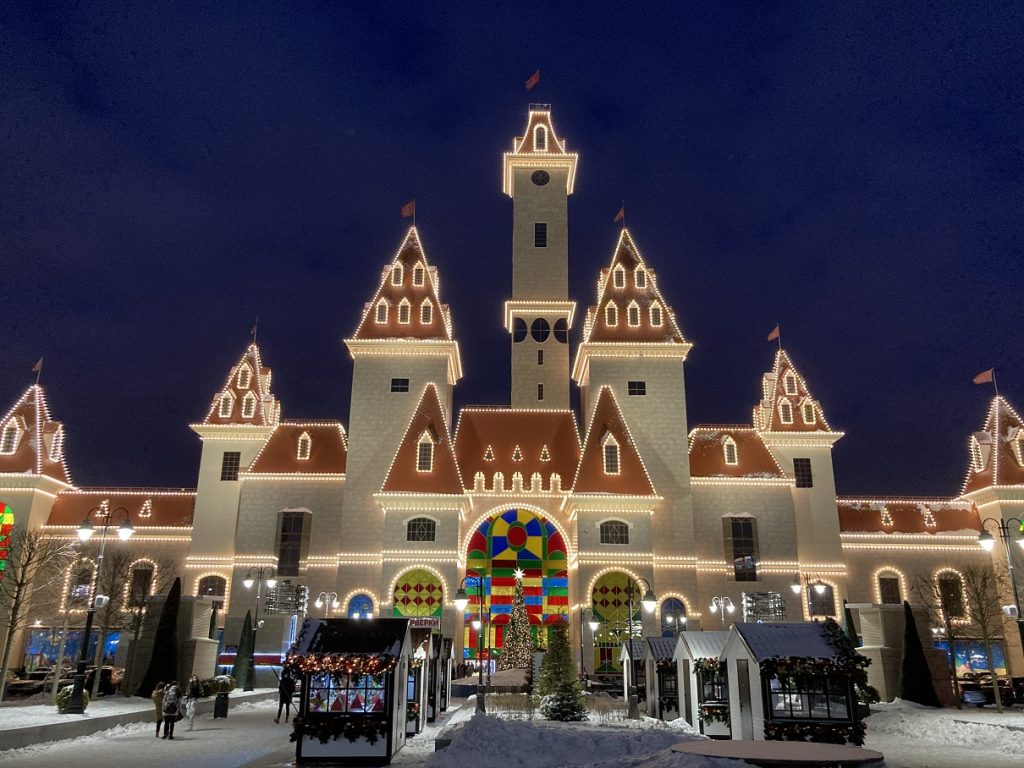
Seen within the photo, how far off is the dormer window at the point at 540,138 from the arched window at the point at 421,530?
88.2ft

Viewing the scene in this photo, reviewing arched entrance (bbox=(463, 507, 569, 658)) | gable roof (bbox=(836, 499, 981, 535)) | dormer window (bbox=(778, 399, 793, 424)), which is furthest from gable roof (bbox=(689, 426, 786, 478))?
arched entrance (bbox=(463, 507, 569, 658))

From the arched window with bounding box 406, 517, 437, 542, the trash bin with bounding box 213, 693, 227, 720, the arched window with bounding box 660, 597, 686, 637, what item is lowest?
the trash bin with bounding box 213, 693, 227, 720

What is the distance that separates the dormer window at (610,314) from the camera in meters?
47.5

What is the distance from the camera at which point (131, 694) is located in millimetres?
27828

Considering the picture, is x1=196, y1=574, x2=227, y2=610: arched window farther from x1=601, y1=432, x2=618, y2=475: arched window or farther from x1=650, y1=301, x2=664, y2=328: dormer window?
x1=650, y1=301, x2=664, y2=328: dormer window

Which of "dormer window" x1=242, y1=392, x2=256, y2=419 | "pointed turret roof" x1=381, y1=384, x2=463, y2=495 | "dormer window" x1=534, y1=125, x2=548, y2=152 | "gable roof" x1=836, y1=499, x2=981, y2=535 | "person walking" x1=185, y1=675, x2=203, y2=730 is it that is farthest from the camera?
"dormer window" x1=534, y1=125, x2=548, y2=152

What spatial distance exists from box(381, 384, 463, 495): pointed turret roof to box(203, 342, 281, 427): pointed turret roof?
10.8 m

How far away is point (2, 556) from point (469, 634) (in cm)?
2631

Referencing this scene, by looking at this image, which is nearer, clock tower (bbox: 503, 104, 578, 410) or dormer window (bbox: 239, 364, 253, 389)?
dormer window (bbox: 239, 364, 253, 389)

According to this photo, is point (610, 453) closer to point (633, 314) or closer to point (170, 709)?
point (633, 314)

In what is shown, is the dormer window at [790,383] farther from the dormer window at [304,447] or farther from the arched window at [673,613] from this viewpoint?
the dormer window at [304,447]

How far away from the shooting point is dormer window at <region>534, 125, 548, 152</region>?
5500 centimetres

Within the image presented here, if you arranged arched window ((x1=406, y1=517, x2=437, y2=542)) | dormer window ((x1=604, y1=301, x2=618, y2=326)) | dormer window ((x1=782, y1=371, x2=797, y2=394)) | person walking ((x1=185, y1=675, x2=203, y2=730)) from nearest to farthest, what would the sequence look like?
person walking ((x1=185, y1=675, x2=203, y2=730)) → arched window ((x1=406, y1=517, x2=437, y2=542)) → dormer window ((x1=604, y1=301, x2=618, y2=326)) → dormer window ((x1=782, y1=371, x2=797, y2=394))

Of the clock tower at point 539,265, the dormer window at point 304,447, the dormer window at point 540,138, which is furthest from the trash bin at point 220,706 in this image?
the dormer window at point 540,138
